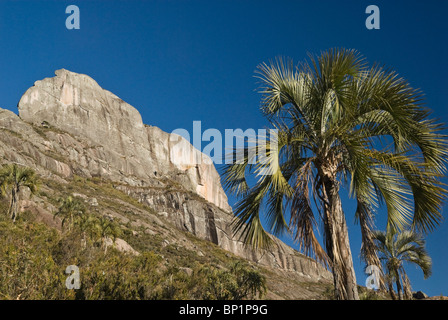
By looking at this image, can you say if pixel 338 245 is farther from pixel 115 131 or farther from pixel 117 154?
pixel 115 131

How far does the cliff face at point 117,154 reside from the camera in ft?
242

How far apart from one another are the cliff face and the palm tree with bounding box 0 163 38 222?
29817 mm

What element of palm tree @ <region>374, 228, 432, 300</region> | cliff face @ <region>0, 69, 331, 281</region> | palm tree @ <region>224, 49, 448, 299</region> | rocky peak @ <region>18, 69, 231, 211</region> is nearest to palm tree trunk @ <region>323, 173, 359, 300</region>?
palm tree @ <region>224, 49, 448, 299</region>

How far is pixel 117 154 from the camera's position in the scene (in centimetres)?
9488

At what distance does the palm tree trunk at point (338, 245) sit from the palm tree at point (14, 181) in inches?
1031

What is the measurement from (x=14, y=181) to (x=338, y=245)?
2733 centimetres

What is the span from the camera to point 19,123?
77438mm

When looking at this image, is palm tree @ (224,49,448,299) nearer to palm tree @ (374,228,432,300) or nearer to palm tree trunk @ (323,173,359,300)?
palm tree trunk @ (323,173,359,300)

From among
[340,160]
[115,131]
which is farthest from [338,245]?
[115,131]

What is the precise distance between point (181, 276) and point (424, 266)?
9915mm

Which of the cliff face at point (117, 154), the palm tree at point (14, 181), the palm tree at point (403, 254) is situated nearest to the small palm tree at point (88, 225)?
the palm tree at point (14, 181)

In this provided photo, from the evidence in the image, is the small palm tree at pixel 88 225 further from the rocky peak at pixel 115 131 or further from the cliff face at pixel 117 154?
the rocky peak at pixel 115 131

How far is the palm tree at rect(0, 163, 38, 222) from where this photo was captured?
2698 cm
